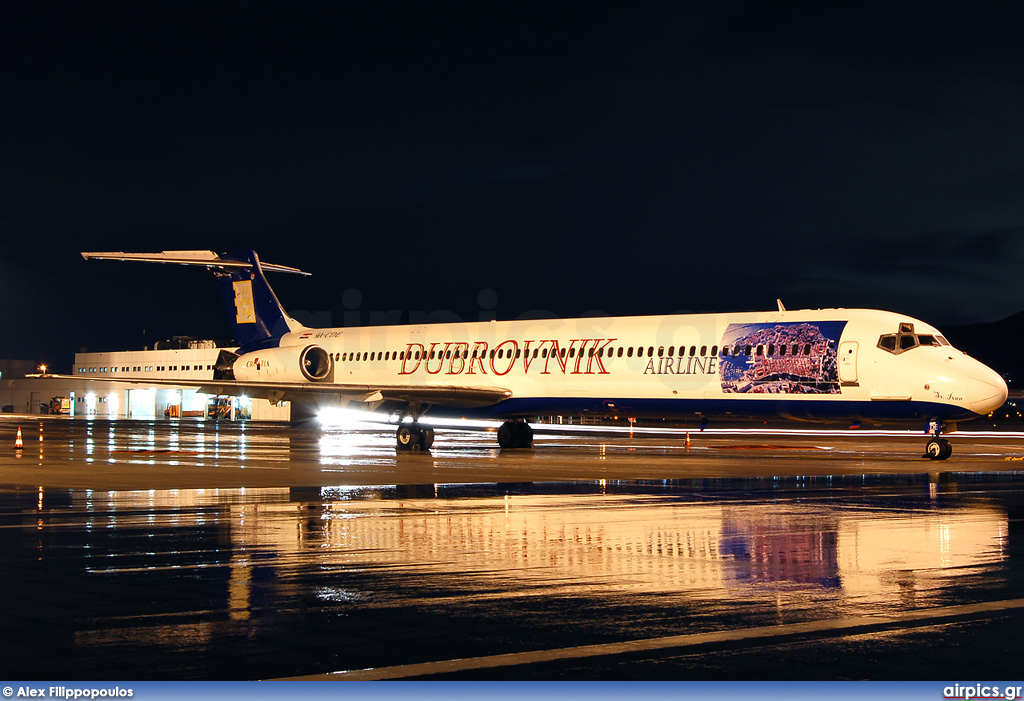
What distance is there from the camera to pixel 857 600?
28.8ft

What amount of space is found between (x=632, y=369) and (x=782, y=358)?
14.8 feet

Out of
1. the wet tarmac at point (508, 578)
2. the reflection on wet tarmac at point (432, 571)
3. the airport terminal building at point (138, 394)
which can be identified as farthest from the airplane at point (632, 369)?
the airport terminal building at point (138, 394)

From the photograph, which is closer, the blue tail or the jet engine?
the jet engine

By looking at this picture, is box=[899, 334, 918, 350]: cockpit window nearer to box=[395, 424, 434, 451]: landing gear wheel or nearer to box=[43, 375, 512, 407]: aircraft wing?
box=[43, 375, 512, 407]: aircraft wing

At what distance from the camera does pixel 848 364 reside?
27.3 m

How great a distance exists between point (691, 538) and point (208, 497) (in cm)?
843

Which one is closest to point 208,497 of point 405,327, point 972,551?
point 972,551

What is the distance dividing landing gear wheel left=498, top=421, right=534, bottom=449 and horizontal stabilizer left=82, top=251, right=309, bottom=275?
43.2 ft

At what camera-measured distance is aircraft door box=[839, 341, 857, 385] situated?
2725cm

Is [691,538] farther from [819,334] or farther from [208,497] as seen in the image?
[819,334]

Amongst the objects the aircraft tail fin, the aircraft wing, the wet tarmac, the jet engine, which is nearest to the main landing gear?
the wet tarmac

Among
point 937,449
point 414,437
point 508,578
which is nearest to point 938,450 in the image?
point 937,449

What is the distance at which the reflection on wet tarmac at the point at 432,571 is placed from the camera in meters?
7.36

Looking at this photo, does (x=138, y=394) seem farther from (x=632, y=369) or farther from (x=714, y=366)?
(x=714, y=366)
